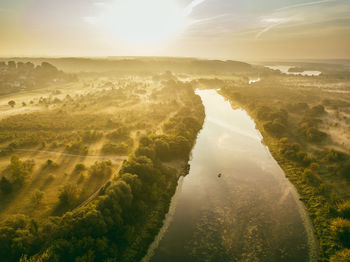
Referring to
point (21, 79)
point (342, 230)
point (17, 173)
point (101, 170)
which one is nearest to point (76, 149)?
point (17, 173)

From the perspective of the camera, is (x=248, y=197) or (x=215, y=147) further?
(x=215, y=147)

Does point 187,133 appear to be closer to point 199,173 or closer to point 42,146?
point 199,173

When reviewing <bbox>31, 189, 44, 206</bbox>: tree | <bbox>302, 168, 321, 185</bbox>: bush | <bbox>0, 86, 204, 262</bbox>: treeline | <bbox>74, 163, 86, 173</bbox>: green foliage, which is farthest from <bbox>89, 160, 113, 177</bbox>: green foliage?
<bbox>302, 168, 321, 185</bbox>: bush

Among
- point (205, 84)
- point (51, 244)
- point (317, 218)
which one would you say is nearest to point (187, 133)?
point (317, 218)

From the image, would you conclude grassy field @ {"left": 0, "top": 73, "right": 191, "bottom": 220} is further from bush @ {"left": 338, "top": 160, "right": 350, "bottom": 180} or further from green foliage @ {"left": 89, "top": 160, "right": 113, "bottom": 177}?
bush @ {"left": 338, "top": 160, "right": 350, "bottom": 180}

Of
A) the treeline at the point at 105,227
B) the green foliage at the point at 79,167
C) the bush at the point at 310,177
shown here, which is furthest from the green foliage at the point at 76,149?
the bush at the point at 310,177
